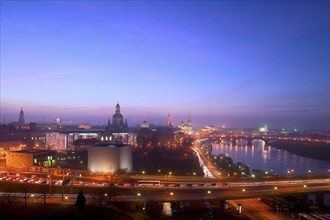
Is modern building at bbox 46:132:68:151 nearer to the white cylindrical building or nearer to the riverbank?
the white cylindrical building

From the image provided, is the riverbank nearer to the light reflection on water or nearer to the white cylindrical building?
the light reflection on water

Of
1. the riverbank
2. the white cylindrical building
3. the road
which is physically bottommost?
the riverbank

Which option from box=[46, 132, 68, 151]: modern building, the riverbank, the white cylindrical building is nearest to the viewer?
the white cylindrical building

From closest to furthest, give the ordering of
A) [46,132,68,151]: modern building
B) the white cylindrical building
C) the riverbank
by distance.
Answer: the white cylindrical building → [46,132,68,151]: modern building → the riverbank

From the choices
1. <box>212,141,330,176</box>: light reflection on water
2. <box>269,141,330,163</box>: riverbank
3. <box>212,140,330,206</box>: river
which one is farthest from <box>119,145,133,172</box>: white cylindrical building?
<box>269,141,330,163</box>: riverbank

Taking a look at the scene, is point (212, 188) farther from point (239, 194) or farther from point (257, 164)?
point (257, 164)

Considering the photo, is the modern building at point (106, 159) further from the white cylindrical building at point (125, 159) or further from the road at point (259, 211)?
the road at point (259, 211)

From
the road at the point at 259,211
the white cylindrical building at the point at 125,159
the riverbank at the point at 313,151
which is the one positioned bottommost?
the riverbank at the point at 313,151

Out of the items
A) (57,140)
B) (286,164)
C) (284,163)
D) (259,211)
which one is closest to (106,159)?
(259,211)

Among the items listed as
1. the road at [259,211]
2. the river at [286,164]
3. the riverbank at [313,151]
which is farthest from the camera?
the riverbank at [313,151]

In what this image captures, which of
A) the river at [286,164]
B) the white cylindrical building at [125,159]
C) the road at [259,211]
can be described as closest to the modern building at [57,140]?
the river at [286,164]

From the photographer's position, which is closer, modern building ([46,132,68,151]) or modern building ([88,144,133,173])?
modern building ([88,144,133,173])

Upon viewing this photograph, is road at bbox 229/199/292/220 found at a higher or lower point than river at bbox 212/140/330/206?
higher

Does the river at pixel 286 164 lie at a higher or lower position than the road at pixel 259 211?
lower
